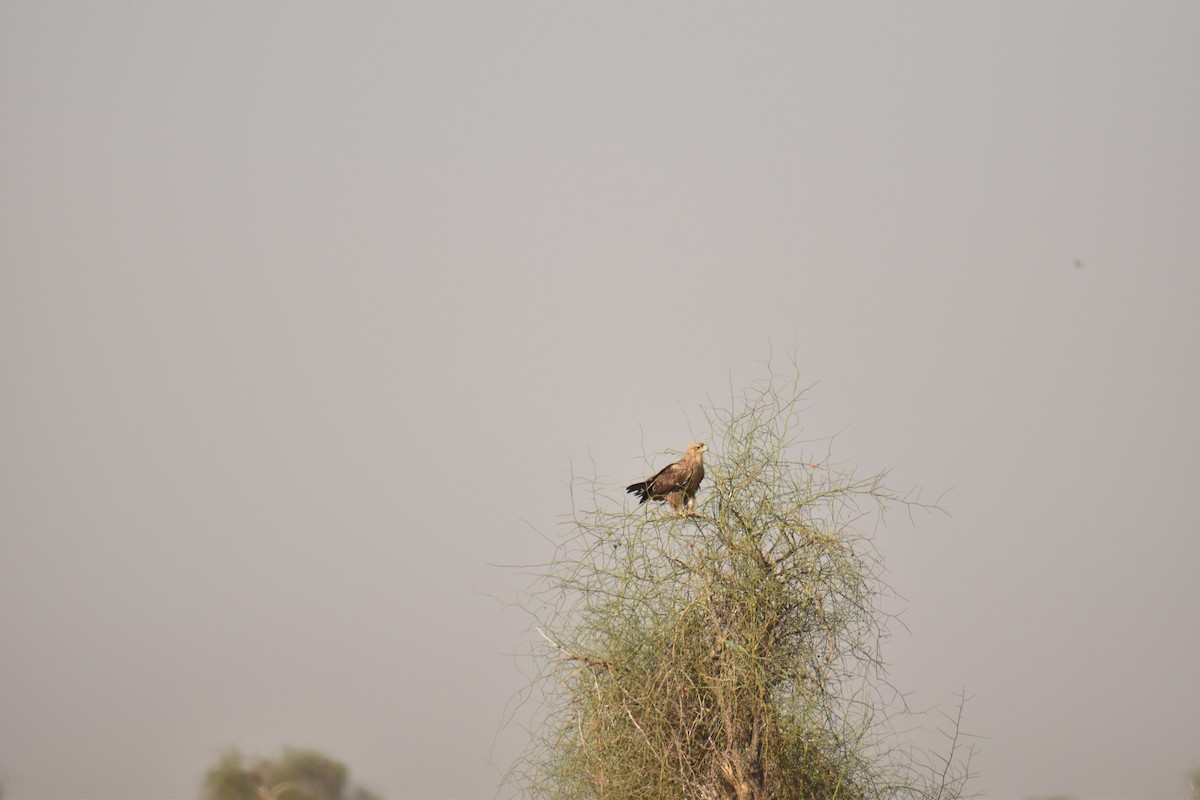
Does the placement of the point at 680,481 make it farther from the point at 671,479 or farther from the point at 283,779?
the point at 283,779

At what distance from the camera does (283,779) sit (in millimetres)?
19547

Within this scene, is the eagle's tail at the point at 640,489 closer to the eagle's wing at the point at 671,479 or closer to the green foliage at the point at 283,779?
the eagle's wing at the point at 671,479

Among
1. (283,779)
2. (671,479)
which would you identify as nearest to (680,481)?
(671,479)

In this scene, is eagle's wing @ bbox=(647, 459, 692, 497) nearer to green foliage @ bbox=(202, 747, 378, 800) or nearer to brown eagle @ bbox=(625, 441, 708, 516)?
brown eagle @ bbox=(625, 441, 708, 516)

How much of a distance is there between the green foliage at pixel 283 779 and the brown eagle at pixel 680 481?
13.7 metres

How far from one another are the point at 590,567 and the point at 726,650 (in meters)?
0.96

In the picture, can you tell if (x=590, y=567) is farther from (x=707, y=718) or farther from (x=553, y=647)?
(x=707, y=718)

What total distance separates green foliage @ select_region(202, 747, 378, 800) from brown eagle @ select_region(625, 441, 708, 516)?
1366cm

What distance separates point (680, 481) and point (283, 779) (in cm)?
1539

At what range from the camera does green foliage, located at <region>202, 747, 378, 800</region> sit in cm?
1803

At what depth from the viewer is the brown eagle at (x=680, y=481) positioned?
22.1 feet

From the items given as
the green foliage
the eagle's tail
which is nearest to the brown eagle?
the eagle's tail

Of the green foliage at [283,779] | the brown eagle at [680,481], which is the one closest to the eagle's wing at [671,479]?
the brown eagle at [680,481]

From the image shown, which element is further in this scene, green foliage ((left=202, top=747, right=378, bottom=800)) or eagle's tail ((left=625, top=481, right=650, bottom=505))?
green foliage ((left=202, top=747, right=378, bottom=800))
